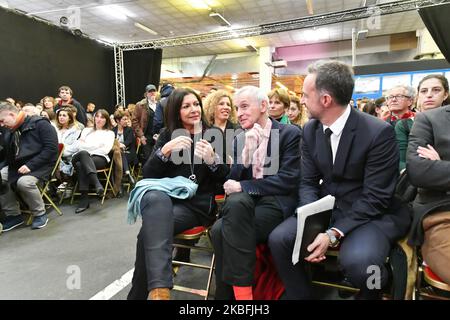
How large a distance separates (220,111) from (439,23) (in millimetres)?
6706

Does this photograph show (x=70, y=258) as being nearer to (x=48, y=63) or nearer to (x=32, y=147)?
(x=32, y=147)

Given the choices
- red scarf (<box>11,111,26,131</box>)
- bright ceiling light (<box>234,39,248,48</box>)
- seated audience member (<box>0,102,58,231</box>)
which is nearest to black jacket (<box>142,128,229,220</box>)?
seated audience member (<box>0,102,58,231</box>)

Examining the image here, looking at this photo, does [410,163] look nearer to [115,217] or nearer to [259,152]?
[259,152]

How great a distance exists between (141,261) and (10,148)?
270 centimetres

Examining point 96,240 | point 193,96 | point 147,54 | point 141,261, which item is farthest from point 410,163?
point 147,54

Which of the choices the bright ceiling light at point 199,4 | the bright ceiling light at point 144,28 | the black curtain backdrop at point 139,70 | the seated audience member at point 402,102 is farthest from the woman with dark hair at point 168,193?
the black curtain backdrop at point 139,70

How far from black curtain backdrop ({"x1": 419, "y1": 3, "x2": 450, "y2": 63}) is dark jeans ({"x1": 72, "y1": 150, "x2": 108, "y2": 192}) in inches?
294

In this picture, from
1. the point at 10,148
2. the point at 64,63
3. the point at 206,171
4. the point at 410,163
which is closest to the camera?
the point at 410,163

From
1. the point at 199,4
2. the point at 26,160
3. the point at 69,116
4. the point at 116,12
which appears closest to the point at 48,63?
the point at 116,12

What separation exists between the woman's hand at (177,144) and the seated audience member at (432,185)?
3.96ft

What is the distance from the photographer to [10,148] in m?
3.34

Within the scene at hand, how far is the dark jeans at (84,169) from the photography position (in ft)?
13.0

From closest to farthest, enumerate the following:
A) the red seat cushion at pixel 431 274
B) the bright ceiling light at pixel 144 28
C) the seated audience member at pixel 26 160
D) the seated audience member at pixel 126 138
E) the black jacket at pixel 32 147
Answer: the red seat cushion at pixel 431 274, the seated audience member at pixel 26 160, the black jacket at pixel 32 147, the seated audience member at pixel 126 138, the bright ceiling light at pixel 144 28

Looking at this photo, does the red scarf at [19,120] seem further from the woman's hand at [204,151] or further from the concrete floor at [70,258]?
the woman's hand at [204,151]
